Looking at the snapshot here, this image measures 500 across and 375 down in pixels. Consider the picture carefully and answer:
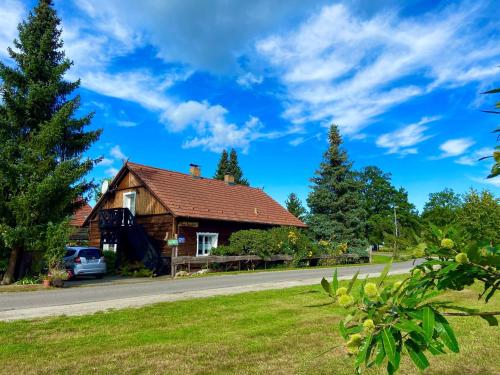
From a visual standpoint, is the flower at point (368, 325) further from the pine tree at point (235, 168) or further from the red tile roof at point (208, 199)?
the pine tree at point (235, 168)

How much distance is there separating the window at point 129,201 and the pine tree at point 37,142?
8760 mm

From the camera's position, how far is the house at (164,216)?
2552 cm

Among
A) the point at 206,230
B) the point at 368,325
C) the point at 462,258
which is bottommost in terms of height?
the point at 368,325

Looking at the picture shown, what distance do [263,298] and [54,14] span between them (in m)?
17.2

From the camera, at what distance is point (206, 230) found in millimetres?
27156

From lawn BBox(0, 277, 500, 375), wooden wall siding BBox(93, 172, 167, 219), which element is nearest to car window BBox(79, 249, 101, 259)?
wooden wall siding BBox(93, 172, 167, 219)

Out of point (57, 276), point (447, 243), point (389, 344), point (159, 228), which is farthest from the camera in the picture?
point (159, 228)

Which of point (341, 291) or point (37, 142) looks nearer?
point (341, 291)

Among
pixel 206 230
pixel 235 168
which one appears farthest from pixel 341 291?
pixel 235 168

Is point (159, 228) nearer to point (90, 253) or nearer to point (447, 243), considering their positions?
point (90, 253)

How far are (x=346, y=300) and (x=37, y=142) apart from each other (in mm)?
19538

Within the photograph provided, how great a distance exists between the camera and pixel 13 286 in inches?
652

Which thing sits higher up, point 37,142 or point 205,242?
point 37,142

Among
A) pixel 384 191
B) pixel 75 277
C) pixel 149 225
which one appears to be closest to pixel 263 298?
pixel 75 277
